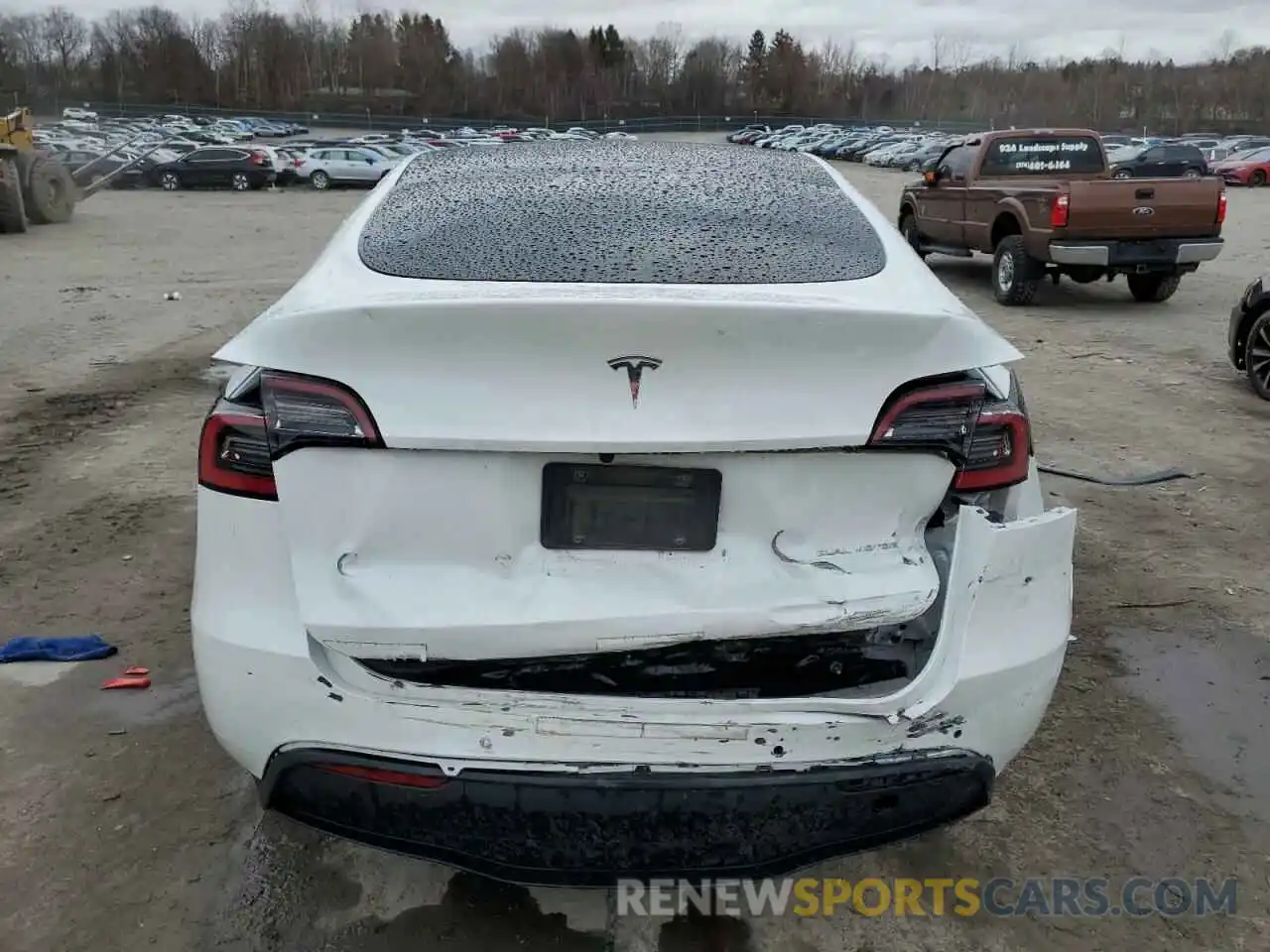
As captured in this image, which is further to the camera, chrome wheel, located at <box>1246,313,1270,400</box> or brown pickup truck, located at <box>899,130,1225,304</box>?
brown pickup truck, located at <box>899,130,1225,304</box>

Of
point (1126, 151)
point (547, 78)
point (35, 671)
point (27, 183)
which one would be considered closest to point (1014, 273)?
point (35, 671)

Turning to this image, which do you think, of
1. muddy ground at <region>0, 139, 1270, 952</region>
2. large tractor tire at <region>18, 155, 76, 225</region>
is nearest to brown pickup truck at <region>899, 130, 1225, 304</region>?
muddy ground at <region>0, 139, 1270, 952</region>

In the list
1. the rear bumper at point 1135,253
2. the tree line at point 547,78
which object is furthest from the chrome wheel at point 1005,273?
the tree line at point 547,78

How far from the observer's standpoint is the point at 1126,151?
35000mm

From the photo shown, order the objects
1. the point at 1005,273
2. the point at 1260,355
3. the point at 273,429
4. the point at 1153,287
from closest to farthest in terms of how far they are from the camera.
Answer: the point at 273,429, the point at 1260,355, the point at 1005,273, the point at 1153,287

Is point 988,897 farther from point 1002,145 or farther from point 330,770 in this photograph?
point 1002,145

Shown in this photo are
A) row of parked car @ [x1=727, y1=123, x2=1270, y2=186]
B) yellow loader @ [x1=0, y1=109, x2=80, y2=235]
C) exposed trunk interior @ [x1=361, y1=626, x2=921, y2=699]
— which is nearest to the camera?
exposed trunk interior @ [x1=361, y1=626, x2=921, y2=699]

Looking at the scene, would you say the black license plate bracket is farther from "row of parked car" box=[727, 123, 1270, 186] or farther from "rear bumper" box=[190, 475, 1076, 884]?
"row of parked car" box=[727, 123, 1270, 186]

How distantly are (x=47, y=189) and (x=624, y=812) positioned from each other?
25134 millimetres

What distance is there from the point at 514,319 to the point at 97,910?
1.86 meters

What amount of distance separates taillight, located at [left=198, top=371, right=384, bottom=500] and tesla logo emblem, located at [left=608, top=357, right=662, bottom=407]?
49 centimetres

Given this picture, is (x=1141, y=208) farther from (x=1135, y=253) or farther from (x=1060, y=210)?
(x=1060, y=210)

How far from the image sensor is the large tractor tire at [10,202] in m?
20.5

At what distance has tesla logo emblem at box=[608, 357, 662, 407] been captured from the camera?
200cm
